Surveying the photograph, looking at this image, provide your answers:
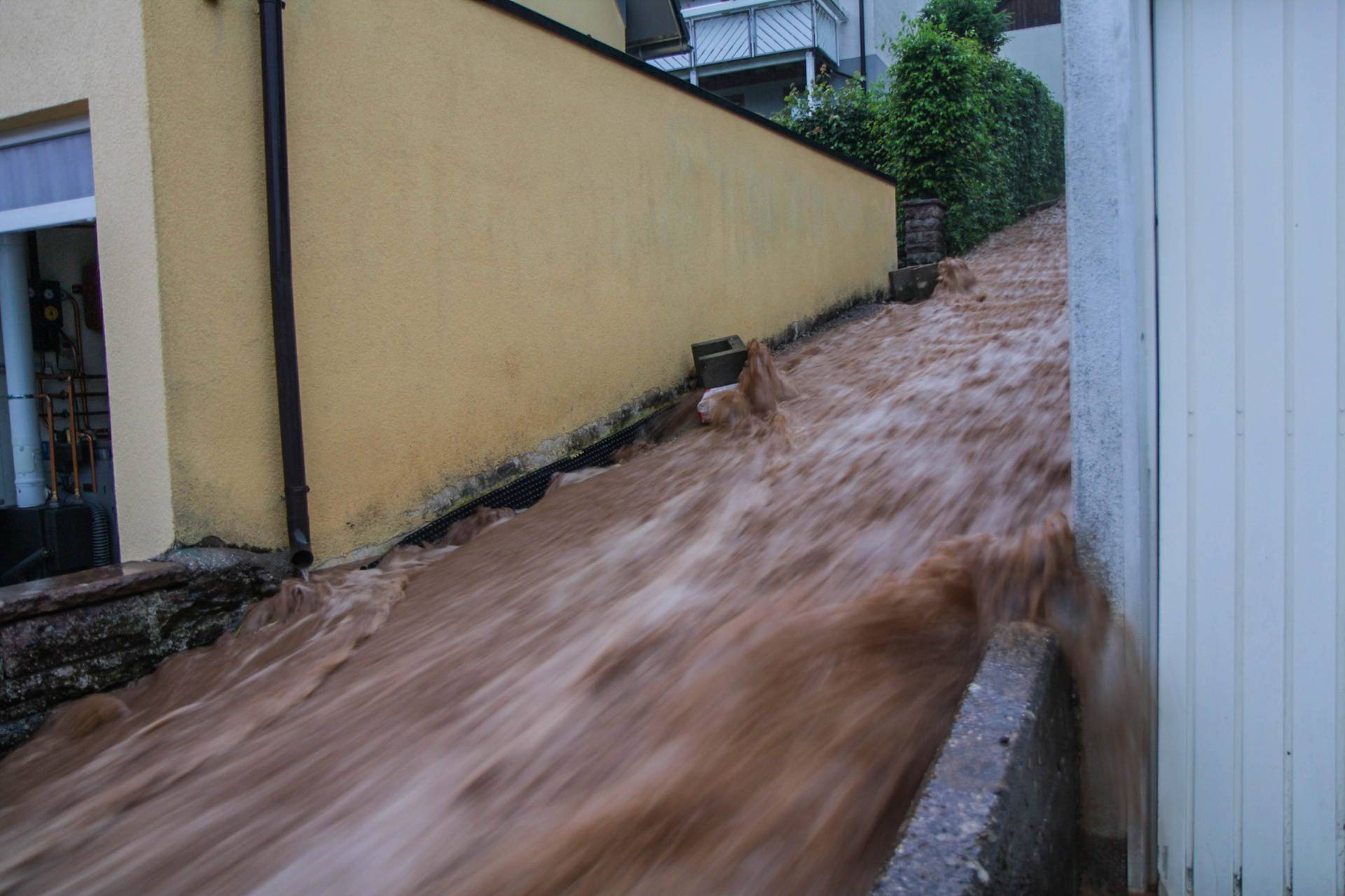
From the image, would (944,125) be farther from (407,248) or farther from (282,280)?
(282,280)

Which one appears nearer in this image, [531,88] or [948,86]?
[531,88]

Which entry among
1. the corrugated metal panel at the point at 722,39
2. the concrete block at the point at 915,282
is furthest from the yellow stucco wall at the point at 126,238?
the corrugated metal panel at the point at 722,39

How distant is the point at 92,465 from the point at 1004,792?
580 cm

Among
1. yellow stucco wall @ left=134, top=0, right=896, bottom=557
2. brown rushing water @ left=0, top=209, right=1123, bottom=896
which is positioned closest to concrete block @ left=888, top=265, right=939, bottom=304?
yellow stucco wall @ left=134, top=0, right=896, bottom=557

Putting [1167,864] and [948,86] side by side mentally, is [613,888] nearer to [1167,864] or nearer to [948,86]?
[1167,864]

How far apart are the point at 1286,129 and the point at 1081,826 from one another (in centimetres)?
179

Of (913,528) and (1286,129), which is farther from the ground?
(1286,129)

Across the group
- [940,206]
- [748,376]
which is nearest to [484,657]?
[748,376]

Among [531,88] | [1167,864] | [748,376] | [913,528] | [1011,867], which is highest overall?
[531,88]

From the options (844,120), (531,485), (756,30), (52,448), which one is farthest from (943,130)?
(52,448)

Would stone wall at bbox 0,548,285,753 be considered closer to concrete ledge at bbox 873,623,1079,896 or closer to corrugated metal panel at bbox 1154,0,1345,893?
concrete ledge at bbox 873,623,1079,896

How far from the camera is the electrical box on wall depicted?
5.91m

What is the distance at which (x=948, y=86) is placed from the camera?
1296 cm

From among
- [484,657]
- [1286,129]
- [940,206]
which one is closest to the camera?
[1286,129]
